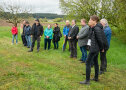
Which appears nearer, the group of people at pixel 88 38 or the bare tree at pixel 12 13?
the group of people at pixel 88 38

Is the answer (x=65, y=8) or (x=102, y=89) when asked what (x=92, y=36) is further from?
(x=65, y=8)

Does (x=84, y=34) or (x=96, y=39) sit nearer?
(x=96, y=39)

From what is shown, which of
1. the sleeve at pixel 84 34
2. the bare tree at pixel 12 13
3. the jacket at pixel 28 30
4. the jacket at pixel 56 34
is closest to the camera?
the sleeve at pixel 84 34

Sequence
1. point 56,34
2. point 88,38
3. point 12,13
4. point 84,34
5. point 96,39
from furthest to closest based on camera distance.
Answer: point 12,13
point 56,34
point 84,34
point 88,38
point 96,39

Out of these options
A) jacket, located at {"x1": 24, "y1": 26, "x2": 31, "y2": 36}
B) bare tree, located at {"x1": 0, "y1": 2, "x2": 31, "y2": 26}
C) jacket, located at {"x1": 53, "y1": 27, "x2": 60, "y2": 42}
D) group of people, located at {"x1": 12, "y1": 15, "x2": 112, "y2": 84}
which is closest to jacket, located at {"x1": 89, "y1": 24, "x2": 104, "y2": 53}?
group of people, located at {"x1": 12, "y1": 15, "x2": 112, "y2": 84}

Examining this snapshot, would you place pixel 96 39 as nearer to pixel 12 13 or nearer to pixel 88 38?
pixel 88 38

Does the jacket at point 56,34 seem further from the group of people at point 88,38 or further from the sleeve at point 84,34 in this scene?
the sleeve at point 84,34

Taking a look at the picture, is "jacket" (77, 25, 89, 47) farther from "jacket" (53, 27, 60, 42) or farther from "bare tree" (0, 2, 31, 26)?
"bare tree" (0, 2, 31, 26)

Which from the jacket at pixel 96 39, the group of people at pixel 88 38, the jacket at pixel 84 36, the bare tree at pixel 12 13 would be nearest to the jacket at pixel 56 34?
the group of people at pixel 88 38

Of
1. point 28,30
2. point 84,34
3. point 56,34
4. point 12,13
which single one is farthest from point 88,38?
point 12,13

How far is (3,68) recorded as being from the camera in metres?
5.50

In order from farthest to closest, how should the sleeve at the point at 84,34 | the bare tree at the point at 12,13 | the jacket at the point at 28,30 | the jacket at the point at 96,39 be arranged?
1. the bare tree at the point at 12,13
2. the jacket at the point at 28,30
3. the sleeve at the point at 84,34
4. the jacket at the point at 96,39

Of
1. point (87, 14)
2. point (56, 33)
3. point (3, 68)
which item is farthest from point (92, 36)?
point (87, 14)

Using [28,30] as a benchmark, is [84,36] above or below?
below
